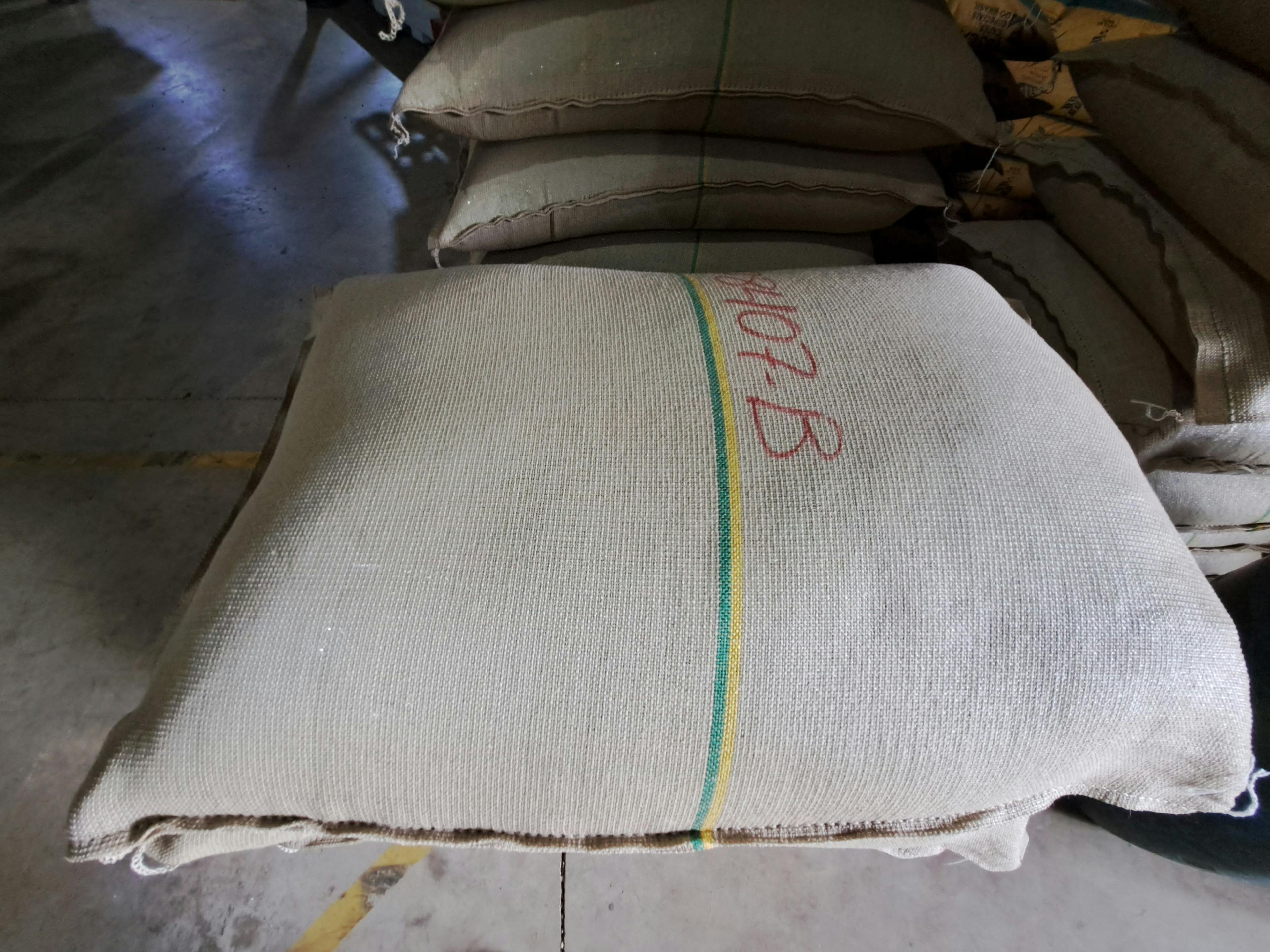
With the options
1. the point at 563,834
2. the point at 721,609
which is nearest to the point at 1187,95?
the point at 721,609

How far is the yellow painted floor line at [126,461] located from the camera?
145 centimetres

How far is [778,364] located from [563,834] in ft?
1.62

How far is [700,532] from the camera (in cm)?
57

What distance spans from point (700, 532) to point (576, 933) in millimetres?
791

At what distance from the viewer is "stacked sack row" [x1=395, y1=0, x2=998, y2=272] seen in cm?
92

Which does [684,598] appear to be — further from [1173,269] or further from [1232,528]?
[1232,528]

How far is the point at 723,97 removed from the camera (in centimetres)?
97

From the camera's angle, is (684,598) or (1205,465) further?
(1205,465)

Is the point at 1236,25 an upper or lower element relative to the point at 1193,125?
upper

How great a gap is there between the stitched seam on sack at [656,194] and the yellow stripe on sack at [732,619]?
1.78 feet

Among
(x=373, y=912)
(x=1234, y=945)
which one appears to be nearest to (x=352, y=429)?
(x=373, y=912)

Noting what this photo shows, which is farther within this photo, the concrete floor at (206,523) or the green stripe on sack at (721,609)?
the concrete floor at (206,523)

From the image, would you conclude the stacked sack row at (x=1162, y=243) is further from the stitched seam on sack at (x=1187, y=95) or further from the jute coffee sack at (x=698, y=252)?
the jute coffee sack at (x=698, y=252)

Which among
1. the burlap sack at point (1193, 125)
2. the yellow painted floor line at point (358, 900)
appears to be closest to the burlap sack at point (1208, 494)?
the burlap sack at point (1193, 125)
